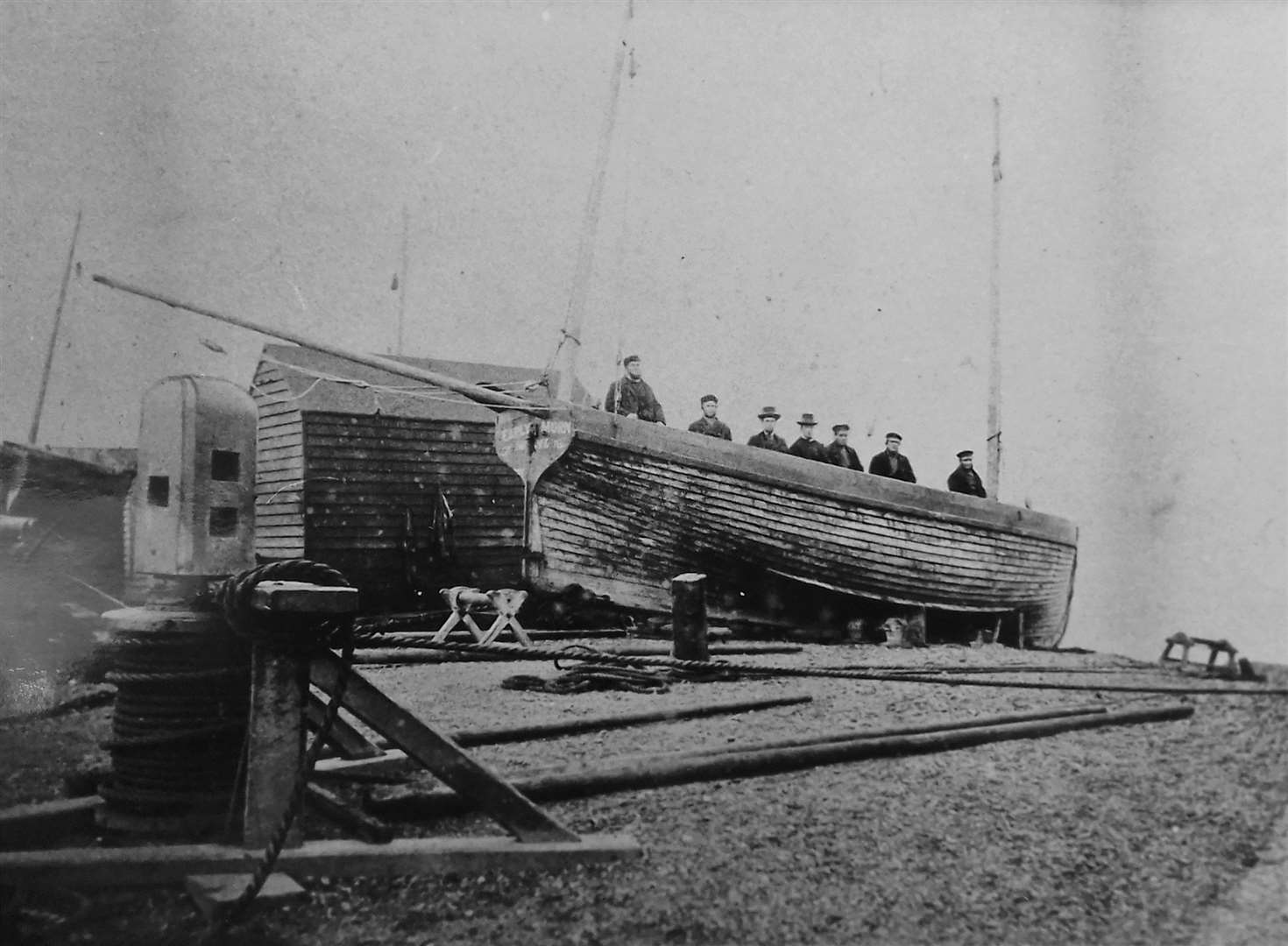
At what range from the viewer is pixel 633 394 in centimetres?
1032

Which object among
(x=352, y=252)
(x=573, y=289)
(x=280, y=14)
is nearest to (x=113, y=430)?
(x=352, y=252)

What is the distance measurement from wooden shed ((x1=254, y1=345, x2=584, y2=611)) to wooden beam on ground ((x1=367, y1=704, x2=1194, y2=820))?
736 centimetres

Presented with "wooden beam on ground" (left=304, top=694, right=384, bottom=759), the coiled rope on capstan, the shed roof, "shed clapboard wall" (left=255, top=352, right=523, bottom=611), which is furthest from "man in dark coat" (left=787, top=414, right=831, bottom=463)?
the coiled rope on capstan

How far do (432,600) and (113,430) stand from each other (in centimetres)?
629

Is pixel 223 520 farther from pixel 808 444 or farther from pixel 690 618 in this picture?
pixel 808 444

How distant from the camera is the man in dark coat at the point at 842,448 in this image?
1163cm

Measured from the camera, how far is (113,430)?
210 inches

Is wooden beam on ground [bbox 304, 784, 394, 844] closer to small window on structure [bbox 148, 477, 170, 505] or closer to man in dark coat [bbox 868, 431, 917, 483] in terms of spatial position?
small window on structure [bbox 148, 477, 170, 505]

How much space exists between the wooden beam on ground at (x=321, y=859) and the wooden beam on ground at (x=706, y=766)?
0.32 m

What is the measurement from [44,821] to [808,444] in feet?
32.1

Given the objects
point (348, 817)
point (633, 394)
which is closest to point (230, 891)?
point (348, 817)

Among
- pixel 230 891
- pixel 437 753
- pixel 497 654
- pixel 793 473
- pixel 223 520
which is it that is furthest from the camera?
pixel 793 473

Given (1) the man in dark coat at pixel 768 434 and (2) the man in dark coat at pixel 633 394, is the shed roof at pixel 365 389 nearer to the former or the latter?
(2) the man in dark coat at pixel 633 394

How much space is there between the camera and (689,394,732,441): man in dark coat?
10.3 metres
